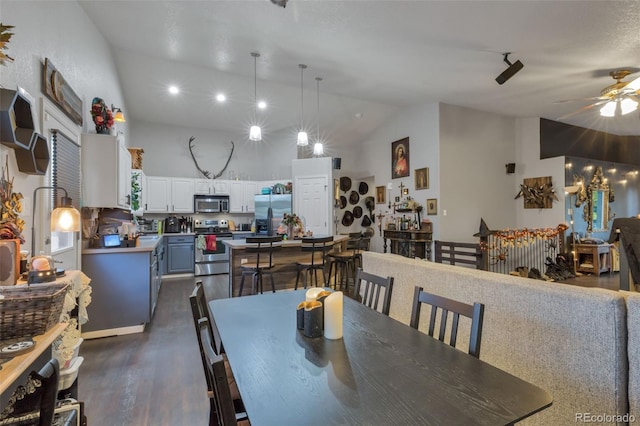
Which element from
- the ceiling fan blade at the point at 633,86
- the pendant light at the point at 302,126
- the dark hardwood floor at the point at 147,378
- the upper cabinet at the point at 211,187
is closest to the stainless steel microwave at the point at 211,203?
the upper cabinet at the point at 211,187

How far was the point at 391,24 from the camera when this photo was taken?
3.48 metres

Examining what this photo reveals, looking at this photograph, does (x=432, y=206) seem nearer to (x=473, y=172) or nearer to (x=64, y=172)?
(x=473, y=172)

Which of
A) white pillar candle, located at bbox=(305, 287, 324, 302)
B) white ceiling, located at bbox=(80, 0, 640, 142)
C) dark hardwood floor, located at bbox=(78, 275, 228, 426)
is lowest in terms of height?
dark hardwood floor, located at bbox=(78, 275, 228, 426)

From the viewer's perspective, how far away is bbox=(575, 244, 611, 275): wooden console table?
19.5ft

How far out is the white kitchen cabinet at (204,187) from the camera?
7.00 meters

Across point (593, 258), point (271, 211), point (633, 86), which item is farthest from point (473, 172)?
point (271, 211)

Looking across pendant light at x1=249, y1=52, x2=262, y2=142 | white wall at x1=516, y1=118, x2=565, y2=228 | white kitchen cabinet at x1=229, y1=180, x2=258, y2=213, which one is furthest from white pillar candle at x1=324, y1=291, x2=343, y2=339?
white wall at x1=516, y1=118, x2=565, y2=228

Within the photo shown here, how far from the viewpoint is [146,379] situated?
8.14ft

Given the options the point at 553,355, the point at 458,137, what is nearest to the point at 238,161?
the point at 458,137

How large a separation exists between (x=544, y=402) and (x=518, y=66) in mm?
4480

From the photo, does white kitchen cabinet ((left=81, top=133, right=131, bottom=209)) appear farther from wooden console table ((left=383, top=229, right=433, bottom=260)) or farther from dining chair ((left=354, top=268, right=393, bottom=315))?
wooden console table ((left=383, top=229, right=433, bottom=260))

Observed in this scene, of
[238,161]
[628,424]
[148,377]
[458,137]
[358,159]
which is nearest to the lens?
[628,424]

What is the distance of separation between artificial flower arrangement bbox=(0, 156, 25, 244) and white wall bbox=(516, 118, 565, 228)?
313 inches

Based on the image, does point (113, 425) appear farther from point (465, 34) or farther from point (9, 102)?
point (465, 34)
